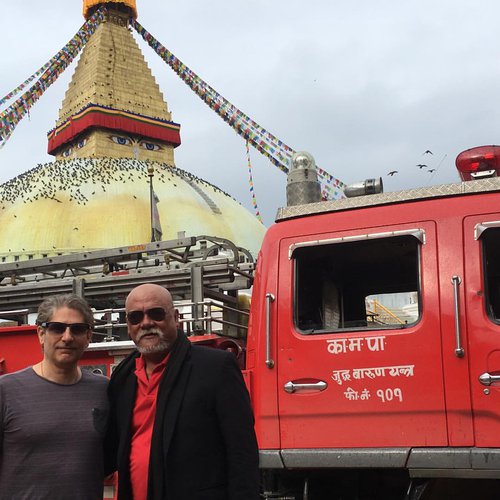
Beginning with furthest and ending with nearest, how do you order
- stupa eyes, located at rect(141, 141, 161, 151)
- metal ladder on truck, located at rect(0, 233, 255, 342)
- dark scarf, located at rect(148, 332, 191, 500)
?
1. stupa eyes, located at rect(141, 141, 161, 151)
2. metal ladder on truck, located at rect(0, 233, 255, 342)
3. dark scarf, located at rect(148, 332, 191, 500)

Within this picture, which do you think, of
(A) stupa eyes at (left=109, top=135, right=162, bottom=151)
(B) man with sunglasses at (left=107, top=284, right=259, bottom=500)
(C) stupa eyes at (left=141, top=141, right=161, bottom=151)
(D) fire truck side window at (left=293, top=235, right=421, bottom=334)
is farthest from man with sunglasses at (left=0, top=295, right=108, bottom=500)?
(C) stupa eyes at (left=141, top=141, right=161, bottom=151)

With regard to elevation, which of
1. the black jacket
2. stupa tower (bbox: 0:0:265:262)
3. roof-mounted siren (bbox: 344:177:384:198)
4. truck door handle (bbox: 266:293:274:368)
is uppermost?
stupa tower (bbox: 0:0:265:262)

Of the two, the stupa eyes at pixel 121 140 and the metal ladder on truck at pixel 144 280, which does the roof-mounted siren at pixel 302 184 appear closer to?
the metal ladder on truck at pixel 144 280

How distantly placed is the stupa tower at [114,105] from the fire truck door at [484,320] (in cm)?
3171

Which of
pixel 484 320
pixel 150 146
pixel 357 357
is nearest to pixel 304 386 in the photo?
pixel 357 357

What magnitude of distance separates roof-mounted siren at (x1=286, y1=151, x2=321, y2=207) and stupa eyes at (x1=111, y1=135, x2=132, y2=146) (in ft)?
101

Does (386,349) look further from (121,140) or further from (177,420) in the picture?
(121,140)

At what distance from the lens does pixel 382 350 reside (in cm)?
444

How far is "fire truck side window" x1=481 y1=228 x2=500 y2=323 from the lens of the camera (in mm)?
4340

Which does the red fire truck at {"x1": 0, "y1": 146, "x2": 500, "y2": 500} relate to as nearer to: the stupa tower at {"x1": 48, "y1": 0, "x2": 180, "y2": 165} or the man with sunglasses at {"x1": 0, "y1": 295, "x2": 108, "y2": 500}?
the man with sunglasses at {"x1": 0, "y1": 295, "x2": 108, "y2": 500}

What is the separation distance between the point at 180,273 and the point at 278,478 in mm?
2179

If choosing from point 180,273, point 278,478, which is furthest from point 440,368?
point 180,273

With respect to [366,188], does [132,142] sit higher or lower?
higher

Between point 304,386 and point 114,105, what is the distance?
109 ft
